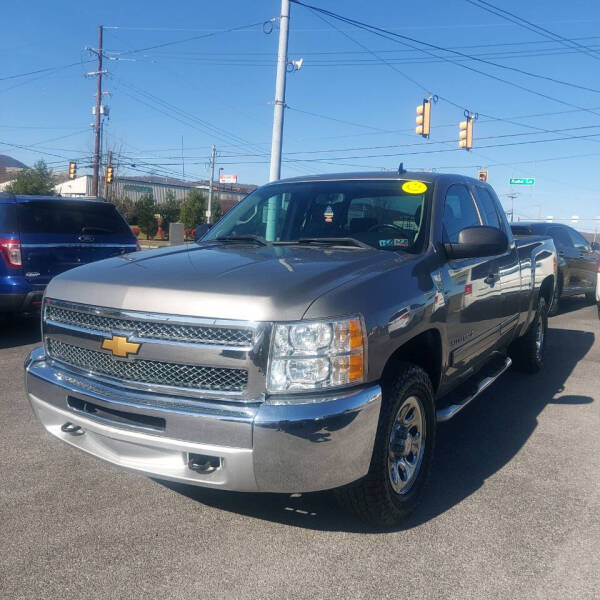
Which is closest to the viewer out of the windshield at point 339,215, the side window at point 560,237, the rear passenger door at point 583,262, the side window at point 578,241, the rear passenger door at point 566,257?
the windshield at point 339,215

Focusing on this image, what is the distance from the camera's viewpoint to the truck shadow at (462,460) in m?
3.32

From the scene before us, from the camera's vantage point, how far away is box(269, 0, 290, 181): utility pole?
13703 mm

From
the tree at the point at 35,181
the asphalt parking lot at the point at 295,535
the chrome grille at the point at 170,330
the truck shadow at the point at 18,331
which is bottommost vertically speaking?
the truck shadow at the point at 18,331

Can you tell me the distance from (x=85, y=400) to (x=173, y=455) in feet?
1.79

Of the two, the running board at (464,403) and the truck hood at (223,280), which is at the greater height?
the truck hood at (223,280)

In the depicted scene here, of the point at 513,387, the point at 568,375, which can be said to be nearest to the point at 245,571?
the point at 513,387

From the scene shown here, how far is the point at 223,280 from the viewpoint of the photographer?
2.86 m

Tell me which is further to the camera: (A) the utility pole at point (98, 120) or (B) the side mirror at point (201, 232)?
(A) the utility pole at point (98, 120)

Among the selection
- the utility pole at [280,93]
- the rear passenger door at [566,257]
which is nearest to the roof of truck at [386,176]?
the rear passenger door at [566,257]

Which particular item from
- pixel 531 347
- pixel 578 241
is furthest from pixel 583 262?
pixel 531 347

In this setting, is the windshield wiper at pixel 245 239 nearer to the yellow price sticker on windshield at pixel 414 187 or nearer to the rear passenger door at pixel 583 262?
the yellow price sticker on windshield at pixel 414 187

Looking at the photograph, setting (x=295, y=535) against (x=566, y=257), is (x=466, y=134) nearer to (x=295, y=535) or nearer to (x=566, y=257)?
(x=566, y=257)

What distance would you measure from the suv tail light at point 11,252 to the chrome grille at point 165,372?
461 centimetres

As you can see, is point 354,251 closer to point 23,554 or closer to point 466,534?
point 466,534
